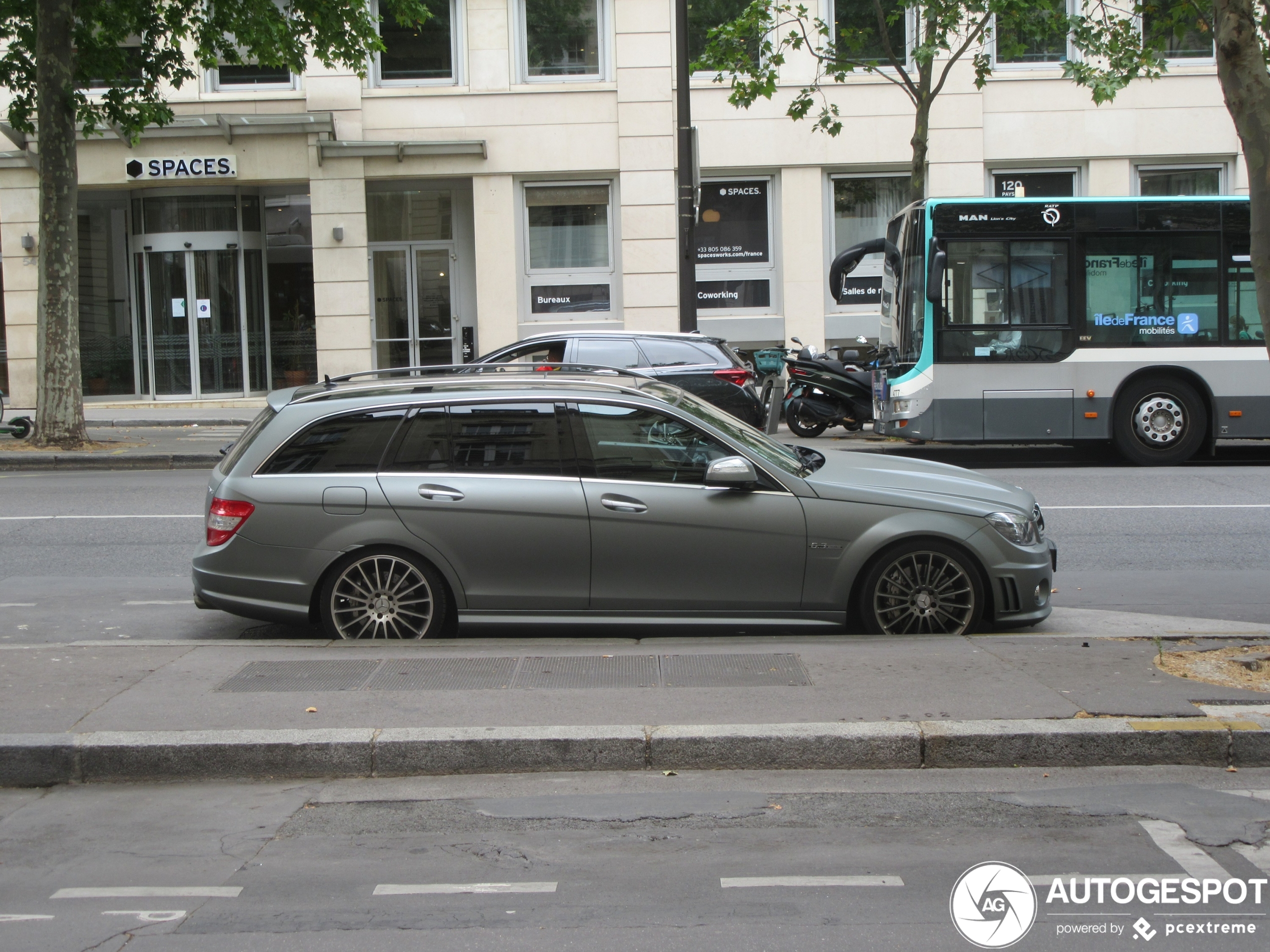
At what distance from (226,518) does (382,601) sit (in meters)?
0.98

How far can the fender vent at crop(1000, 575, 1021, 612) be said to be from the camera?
22.6 feet

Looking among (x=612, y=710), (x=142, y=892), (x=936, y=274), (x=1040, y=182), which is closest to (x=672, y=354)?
(x=936, y=274)

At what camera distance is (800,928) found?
3680 mm

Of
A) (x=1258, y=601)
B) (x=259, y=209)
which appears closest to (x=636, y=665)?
(x=1258, y=601)

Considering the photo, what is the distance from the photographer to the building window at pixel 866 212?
75.8 ft

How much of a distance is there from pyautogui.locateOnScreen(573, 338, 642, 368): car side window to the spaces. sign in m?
10.9

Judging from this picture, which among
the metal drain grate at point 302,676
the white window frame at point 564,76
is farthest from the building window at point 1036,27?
the metal drain grate at point 302,676

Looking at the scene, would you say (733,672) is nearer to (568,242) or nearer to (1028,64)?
(568,242)

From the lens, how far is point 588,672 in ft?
20.2

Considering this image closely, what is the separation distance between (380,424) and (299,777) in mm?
2444

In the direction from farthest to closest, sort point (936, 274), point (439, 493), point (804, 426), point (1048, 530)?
point (804, 426) < point (936, 274) < point (1048, 530) < point (439, 493)

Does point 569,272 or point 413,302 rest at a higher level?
point 569,272

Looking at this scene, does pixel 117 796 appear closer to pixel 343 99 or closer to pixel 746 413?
pixel 746 413

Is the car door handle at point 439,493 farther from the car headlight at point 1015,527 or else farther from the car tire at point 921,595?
the car headlight at point 1015,527
